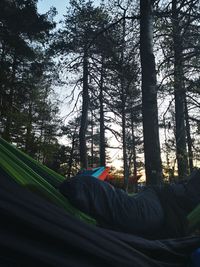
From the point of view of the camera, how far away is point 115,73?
9375mm

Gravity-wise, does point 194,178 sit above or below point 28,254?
above

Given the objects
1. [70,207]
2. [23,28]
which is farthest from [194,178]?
[23,28]

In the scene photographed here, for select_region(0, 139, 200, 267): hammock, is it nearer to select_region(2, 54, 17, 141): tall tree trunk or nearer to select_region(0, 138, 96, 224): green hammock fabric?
select_region(0, 138, 96, 224): green hammock fabric

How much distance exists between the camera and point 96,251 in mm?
1310

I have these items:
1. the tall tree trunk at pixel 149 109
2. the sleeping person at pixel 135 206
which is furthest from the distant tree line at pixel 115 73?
the sleeping person at pixel 135 206

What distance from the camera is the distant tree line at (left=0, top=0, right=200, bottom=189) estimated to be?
6.18 m

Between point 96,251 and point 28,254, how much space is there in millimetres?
257

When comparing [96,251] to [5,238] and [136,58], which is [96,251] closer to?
[5,238]

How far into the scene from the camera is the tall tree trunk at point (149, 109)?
5.55 meters

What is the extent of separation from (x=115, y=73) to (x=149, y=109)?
12.8ft

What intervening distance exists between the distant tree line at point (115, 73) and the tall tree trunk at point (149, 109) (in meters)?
0.02

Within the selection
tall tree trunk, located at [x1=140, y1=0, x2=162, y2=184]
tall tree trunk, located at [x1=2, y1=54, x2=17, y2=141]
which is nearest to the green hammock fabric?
tall tree trunk, located at [x1=140, y1=0, x2=162, y2=184]

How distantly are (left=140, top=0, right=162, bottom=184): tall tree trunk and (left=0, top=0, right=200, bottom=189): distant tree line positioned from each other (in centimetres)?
2

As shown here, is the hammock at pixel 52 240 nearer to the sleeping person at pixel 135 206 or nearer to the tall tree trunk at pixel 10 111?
the sleeping person at pixel 135 206
